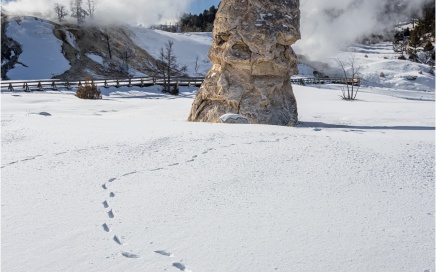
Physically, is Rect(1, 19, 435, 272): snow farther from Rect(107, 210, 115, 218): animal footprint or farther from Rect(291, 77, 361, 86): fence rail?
Rect(291, 77, 361, 86): fence rail

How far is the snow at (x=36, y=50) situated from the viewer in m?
38.2

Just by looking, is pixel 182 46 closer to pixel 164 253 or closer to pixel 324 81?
pixel 324 81

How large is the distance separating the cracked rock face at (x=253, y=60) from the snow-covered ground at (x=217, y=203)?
4.92 meters

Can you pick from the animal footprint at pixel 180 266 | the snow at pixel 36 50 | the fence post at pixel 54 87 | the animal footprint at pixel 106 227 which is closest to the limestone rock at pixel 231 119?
the animal footprint at pixel 106 227

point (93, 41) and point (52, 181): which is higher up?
point (93, 41)

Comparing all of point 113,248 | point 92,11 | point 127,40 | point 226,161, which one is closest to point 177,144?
Answer: point 226,161

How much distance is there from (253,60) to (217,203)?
7681mm

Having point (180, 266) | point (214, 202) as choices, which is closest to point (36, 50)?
point (214, 202)

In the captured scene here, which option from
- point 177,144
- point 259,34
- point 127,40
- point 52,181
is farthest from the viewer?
point 127,40

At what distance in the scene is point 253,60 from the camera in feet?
34.1

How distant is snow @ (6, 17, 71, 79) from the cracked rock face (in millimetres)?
32327

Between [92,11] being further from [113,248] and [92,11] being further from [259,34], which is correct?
[113,248]

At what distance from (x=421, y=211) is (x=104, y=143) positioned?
4.11 metres

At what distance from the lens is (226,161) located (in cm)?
452
